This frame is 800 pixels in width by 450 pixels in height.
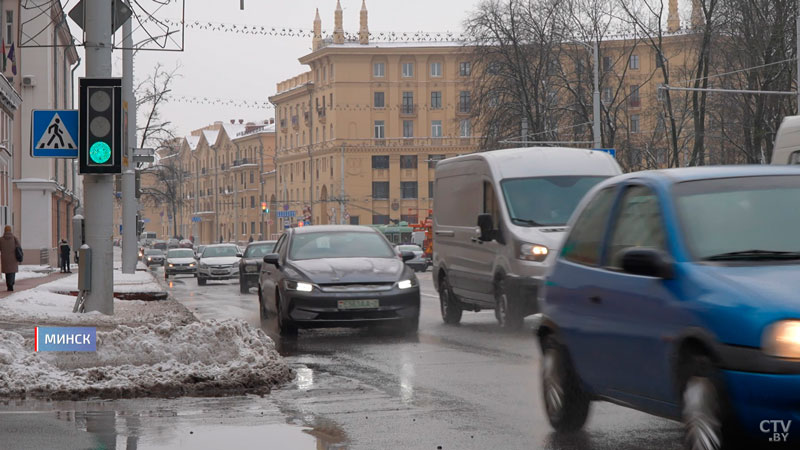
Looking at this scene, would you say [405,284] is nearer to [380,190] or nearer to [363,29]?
[380,190]

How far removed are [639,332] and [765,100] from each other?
43635 millimetres

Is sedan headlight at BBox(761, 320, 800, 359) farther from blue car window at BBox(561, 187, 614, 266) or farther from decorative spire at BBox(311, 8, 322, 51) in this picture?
decorative spire at BBox(311, 8, 322, 51)

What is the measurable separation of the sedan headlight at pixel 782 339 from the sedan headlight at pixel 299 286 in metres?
10.9

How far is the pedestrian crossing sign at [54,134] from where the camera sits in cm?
1692

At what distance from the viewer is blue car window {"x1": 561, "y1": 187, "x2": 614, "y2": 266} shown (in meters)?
8.01

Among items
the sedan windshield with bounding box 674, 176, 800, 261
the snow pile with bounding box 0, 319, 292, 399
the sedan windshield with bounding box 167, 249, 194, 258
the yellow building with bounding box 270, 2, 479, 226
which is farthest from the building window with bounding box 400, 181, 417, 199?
the sedan windshield with bounding box 674, 176, 800, 261

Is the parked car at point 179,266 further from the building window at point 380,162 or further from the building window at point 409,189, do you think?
the building window at point 409,189

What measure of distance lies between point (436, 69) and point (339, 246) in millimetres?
103466

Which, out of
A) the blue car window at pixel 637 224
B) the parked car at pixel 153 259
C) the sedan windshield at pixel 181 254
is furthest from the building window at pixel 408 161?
the blue car window at pixel 637 224

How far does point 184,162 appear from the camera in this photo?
192 m

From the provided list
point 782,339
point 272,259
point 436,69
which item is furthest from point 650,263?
point 436,69

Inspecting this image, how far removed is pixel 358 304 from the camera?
16.4m

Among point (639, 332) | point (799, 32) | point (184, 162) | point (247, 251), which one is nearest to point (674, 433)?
point (639, 332)

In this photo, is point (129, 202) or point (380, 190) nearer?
point (129, 202)
